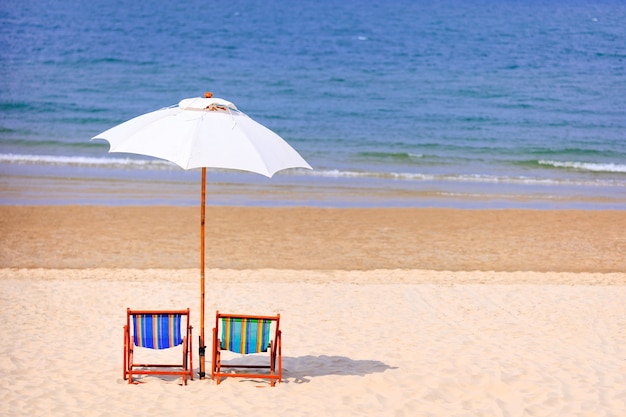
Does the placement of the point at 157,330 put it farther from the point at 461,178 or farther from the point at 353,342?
the point at 461,178

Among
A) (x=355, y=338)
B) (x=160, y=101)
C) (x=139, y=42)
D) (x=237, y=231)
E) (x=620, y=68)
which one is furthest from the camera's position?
(x=139, y=42)

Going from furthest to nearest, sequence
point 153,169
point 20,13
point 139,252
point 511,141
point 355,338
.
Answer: point 20,13
point 511,141
point 153,169
point 139,252
point 355,338

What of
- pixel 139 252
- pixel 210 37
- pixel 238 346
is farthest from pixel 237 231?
pixel 210 37

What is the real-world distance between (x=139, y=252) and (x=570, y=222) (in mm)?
9016

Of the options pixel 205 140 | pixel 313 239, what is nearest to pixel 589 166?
pixel 313 239

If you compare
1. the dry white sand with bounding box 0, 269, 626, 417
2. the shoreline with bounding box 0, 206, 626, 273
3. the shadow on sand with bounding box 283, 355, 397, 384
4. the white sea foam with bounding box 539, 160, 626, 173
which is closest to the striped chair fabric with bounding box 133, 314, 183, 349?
the dry white sand with bounding box 0, 269, 626, 417

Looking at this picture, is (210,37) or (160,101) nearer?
(160,101)

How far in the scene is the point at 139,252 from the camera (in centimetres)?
1364

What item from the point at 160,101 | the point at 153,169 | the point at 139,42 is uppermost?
the point at 139,42

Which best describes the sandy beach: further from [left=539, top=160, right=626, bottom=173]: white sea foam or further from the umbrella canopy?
[left=539, top=160, right=626, bottom=173]: white sea foam

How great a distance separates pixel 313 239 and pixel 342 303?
4.20m

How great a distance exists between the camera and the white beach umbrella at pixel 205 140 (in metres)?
6.82

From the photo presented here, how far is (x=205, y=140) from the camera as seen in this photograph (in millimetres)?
6973

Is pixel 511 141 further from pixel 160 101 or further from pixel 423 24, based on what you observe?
pixel 423 24
